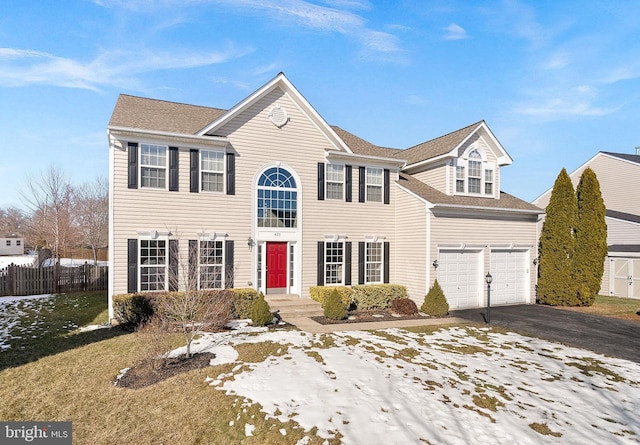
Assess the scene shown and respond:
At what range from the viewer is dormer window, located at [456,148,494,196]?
1653 cm

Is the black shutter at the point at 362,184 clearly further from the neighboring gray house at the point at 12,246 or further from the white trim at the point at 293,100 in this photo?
the neighboring gray house at the point at 12,246

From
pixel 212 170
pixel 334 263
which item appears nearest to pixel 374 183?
pixel 334 263

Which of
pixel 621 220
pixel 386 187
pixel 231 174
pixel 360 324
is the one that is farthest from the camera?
pixel 621 220

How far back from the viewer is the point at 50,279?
57.2 ft

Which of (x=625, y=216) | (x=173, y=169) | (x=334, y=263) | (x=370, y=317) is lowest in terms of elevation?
(x=370, y=317)

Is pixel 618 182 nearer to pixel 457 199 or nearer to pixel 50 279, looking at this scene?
pixel 457 199

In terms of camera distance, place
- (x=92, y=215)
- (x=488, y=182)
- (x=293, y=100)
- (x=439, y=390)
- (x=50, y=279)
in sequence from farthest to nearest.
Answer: (x=92, y=215), (x=50, y=279), (x=488, y=182), (x=293, y=100), (x=439, y=390)

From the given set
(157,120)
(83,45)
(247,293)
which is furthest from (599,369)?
(83,45)

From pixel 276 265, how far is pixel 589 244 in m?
15.1

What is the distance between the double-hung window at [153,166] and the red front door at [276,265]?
15.9ft

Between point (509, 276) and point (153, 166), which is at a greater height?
point (153, 166)

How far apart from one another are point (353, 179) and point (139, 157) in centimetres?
878

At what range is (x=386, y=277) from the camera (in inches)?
622

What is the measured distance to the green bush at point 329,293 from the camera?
13438 mm
